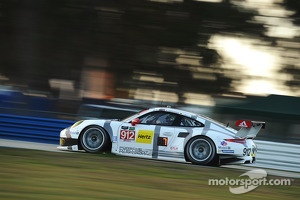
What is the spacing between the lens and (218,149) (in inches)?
431

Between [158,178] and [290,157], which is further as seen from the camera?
[290,157]

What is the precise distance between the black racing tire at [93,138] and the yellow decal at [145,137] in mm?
665

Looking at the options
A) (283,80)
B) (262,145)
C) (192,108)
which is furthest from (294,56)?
(262,145)

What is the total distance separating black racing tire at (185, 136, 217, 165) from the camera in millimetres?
11008

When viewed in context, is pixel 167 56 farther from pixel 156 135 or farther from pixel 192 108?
pixel 156 135

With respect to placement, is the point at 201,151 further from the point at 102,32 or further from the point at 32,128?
the point at 102,32

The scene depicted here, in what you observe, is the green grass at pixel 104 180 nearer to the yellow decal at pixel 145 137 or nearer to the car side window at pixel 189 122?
the yellow decal at pixel 145 137

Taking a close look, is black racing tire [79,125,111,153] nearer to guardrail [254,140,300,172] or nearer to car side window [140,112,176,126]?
car side window [140,112,176,126]

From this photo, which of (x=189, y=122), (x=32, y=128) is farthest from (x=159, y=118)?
(x=32, y=128)

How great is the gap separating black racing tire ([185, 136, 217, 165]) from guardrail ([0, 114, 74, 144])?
4544 mm

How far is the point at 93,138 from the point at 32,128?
3384mm

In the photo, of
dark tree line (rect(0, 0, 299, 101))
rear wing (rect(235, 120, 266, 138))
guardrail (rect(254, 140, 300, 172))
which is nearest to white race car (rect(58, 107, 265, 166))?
rear wing (rect(235, 120, 266, 138))

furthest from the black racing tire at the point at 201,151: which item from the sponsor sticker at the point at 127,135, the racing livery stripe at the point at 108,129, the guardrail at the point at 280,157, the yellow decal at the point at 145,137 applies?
the guardrail at the point at 280,157

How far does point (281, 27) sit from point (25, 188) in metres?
15.1
